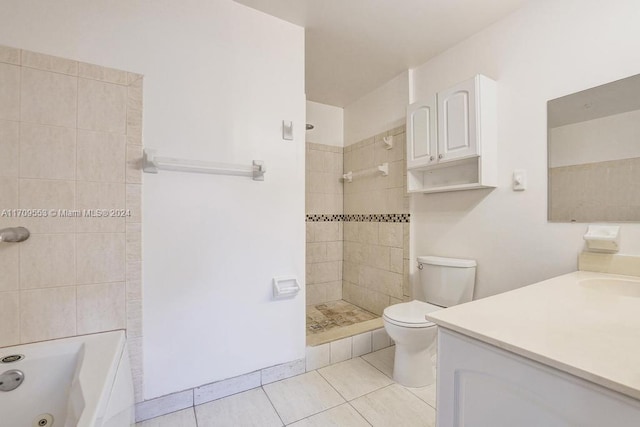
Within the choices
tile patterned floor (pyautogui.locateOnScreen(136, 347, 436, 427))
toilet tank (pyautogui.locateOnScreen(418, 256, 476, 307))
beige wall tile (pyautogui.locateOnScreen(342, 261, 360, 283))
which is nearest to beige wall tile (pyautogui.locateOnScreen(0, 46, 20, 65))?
tile patterned floor (pyautogui.locateOnScreen(136, 347, 436, 427))

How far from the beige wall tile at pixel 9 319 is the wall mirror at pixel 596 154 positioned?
2.61 metres

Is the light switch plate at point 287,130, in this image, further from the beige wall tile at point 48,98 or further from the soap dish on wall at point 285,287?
the beige wall tile at point 48,98

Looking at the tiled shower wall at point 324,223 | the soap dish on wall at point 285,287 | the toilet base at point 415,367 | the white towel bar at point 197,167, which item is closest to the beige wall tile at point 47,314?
the white towel bar at point 197,167

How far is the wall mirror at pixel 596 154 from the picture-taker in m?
1.21

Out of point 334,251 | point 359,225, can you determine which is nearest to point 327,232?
point 334,251

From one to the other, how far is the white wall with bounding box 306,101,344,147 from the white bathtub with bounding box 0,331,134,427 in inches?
93.8

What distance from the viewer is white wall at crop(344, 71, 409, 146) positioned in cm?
237

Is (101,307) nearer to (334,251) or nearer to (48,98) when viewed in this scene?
(48,98)

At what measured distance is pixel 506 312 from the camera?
0.78m

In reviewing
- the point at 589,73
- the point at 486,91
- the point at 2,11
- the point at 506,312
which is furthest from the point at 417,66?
the point at 2,11

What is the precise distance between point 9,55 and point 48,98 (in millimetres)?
202

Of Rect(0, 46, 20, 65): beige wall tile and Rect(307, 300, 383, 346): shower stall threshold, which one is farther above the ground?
Rect(0, 46, 20, 65): beige wall tile

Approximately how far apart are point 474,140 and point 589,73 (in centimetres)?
56

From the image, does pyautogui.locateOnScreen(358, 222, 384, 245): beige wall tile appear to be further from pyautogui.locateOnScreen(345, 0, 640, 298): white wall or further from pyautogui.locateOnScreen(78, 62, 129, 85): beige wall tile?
pyautogui.locateOnScreen(78, 62, 129, 85): beige wall tile
